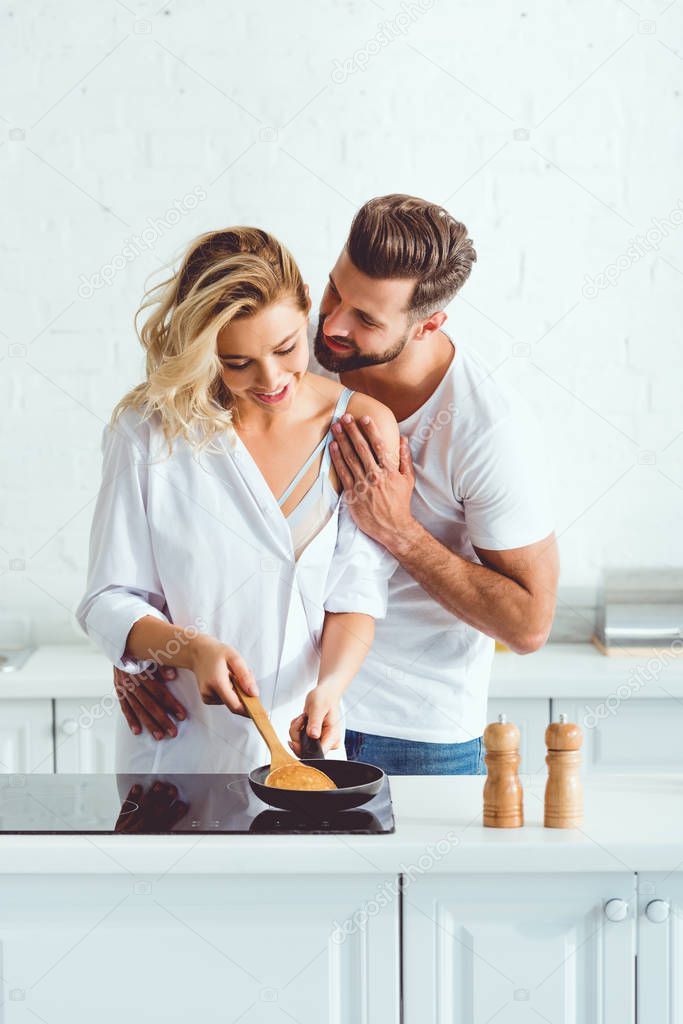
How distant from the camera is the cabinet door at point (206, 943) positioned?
134cm

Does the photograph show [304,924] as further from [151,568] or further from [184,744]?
[151,568]

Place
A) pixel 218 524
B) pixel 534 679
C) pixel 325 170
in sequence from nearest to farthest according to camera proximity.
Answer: pixel 218 524
pixel 534 679
pixel 325 170

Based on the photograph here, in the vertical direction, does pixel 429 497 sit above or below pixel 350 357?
below

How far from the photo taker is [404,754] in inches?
78.7

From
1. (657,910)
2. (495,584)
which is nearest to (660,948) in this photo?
(657,910)

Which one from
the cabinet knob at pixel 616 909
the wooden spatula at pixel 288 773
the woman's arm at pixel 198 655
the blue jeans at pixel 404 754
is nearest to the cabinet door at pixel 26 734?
the blue jeans at pixel 404 754

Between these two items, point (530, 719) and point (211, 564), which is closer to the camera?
point (211, 564)

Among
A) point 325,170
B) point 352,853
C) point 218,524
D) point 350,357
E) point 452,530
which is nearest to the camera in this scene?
point 352,853

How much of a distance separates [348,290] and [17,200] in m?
1.44

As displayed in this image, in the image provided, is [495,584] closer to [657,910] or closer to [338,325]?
[338,325]

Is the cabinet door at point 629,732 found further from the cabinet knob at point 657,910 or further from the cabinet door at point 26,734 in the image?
the cabinet knob at point 657,910

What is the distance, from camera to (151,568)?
1675 millimetres

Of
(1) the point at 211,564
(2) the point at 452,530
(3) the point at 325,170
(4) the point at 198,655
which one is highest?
(3) the point at 325,170

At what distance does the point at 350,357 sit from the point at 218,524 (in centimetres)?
42
